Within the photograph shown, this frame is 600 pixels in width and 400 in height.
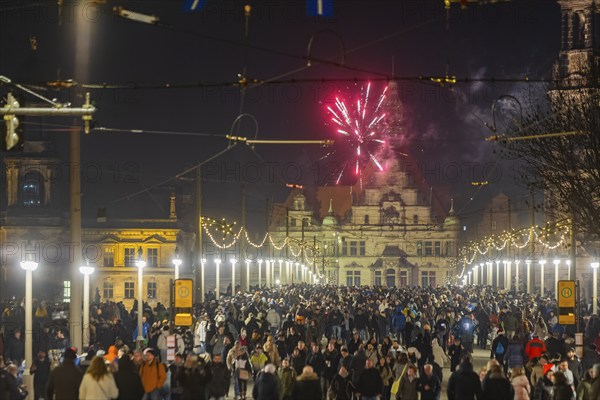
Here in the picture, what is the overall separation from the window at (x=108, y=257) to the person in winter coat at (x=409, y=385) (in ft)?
227

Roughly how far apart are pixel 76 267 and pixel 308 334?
35.8ft

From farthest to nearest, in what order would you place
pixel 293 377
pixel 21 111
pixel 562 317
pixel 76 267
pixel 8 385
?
1. pixel 562 317
2. pixel 76 267
3. pixel 293 377
4. pixel 8 385
5. pixel 21 111

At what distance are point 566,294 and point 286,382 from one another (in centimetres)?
1123

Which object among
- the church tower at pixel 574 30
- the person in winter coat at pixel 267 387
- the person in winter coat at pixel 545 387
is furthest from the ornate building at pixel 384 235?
the person in winter coat at pixel 267 387

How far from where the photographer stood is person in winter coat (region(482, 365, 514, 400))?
835 inches

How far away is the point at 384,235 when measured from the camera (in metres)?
159

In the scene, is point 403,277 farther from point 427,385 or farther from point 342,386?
point 427,385

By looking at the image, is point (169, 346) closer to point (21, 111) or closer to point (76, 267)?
point (76, 267)

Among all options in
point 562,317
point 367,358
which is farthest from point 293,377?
point 562,317

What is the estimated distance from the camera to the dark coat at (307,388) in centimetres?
2200

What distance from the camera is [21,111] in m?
19.3

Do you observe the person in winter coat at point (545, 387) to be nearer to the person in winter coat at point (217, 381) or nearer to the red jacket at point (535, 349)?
the red jacket at point (535, 349)

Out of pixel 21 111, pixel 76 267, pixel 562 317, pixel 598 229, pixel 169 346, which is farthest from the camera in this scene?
pixel 598 229

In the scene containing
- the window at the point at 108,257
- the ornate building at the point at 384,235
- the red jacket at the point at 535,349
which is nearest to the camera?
the red jacket at the point at 535,349
